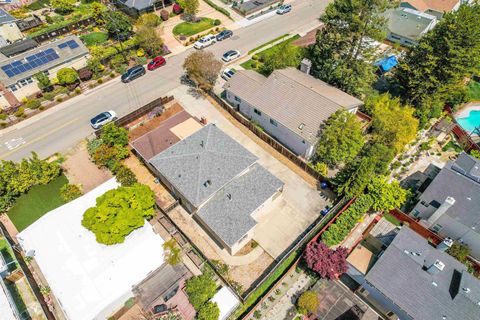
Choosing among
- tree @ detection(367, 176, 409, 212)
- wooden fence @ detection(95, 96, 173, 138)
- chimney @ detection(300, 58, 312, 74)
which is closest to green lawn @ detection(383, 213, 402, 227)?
tree @ detection(367, 176, 409, 212)

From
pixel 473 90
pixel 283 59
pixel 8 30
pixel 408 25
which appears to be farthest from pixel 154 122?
pixel 473 90

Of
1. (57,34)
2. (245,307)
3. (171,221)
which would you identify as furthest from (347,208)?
(57,34)

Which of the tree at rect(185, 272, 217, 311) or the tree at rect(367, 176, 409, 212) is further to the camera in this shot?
the tree at rect(367, 176, 409, 212)

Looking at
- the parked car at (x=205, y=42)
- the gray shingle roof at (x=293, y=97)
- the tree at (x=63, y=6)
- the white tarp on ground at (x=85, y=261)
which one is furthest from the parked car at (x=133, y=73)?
the tree at (x=63, y=6)

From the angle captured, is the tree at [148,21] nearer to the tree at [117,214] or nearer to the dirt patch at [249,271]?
the tree at [117,214]

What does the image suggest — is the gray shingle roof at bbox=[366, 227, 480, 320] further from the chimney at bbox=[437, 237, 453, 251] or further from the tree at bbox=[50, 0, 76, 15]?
the tree at bbox=[50, 0, 76, 15]

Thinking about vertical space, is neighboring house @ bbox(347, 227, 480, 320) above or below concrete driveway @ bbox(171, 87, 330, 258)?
above

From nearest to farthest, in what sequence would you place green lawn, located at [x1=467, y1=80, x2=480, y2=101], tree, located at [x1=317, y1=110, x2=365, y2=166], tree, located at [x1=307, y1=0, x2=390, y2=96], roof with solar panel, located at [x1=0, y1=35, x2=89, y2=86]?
tree, located at [x1=317, y1=110, x2=365, y2=166] < tree, located at [x1=307, y1=0, x2=390, y2=96] < roof with solar panel, located at [x1=0, y1=35, x2=89, y2=86] < green lawn, located at [x1=467, y1=80, x2=480, y2=101]
